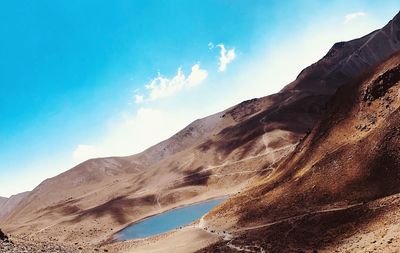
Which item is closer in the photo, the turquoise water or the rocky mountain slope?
the rocky mountain slope

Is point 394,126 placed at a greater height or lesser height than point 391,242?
greater

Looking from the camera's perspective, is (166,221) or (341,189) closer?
(341,189)

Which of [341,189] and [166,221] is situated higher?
[341,189]

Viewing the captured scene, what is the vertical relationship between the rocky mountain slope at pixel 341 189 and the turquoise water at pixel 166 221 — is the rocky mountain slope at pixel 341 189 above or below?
above

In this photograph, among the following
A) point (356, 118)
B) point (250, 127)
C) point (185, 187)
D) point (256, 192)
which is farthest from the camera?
point (250, 127)

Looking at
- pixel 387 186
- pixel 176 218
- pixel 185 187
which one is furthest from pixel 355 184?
pixel 185 187

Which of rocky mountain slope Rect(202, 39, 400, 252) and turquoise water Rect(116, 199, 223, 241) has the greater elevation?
rocky mountain slope Rect(202, 39, 400, 252)

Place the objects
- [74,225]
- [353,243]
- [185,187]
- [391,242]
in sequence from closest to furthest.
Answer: [391,242] < [353,243] < [74,225] < [185,187]

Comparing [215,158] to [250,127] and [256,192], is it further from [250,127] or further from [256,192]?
[256,192]
